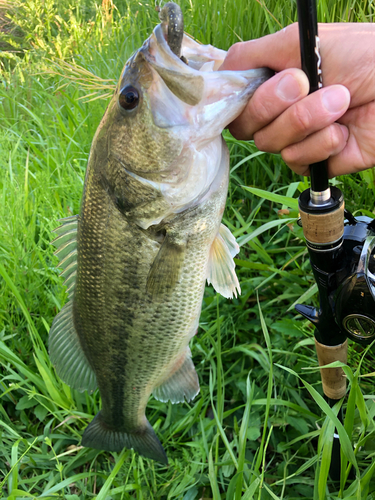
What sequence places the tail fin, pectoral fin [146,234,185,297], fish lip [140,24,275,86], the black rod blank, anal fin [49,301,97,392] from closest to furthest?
the black rod blank → fish lip [140,24,275,86] → pectoral fin [146,234,185,297] → anal fin [49,301,97,392] → the tail fin

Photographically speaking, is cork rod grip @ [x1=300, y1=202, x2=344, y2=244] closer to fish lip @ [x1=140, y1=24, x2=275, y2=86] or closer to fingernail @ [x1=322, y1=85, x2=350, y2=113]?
fingernail @ [x1=322, y1=85, x2=350, y2=113]

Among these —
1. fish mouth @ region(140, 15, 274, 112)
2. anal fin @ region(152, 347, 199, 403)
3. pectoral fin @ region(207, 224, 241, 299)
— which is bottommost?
anal fin @ region(152, 347, 199, 403)

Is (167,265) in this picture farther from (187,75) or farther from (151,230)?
(187,75)

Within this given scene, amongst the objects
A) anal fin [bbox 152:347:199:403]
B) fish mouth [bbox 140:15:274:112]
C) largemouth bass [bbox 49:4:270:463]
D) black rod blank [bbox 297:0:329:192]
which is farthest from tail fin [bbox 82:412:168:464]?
fish mouth [bbox 140:15:274:112]

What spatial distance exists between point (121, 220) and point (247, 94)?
1.80 ft

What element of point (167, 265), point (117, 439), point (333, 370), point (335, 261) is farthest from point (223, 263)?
point (117, 439)

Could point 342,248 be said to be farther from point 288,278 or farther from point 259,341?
point 259,341

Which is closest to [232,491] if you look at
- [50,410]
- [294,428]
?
[294,428]

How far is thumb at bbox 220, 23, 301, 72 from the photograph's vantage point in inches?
48.6

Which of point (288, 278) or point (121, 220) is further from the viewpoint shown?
Answer: point (288, 278)

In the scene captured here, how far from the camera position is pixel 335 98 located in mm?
1146

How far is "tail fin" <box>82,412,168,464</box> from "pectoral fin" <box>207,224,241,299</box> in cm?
82

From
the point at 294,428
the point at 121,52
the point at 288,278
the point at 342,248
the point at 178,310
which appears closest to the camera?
the point at 342,248

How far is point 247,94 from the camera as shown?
1186 millimetres
